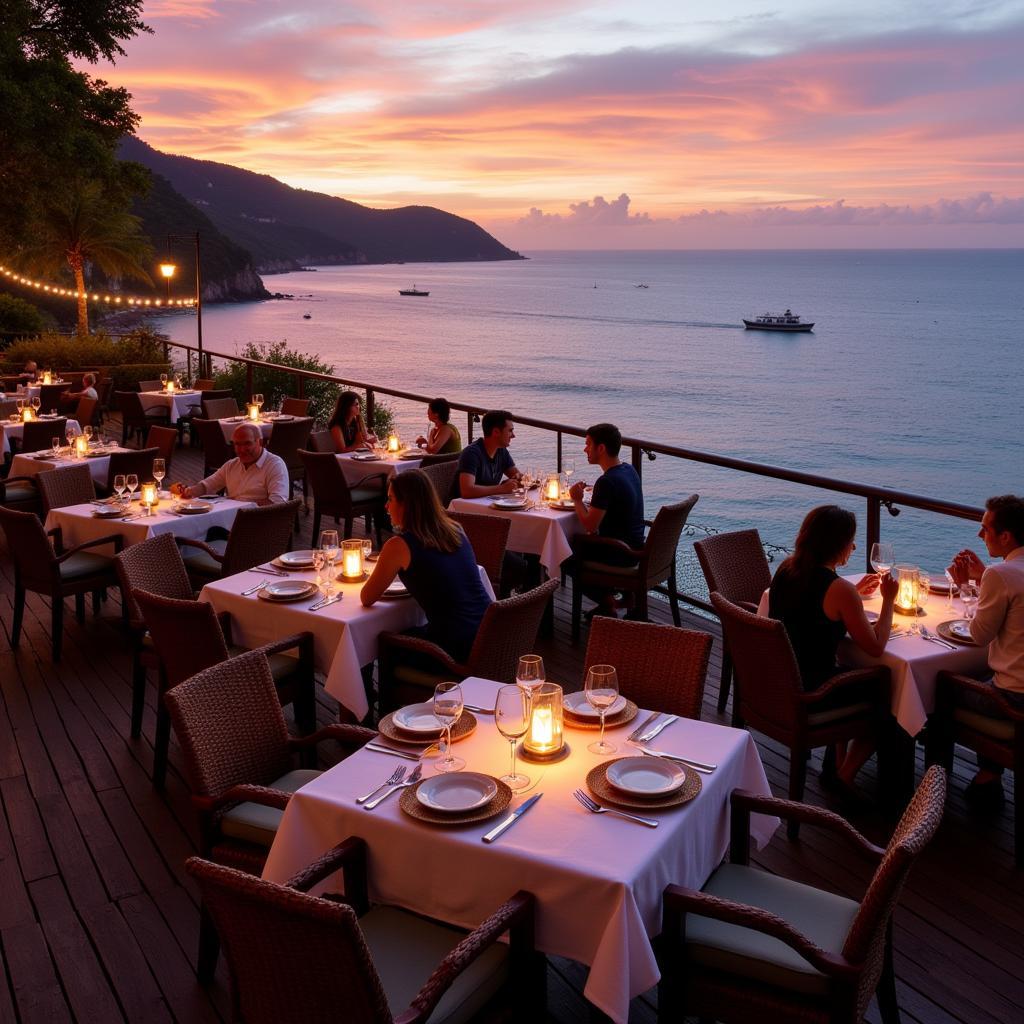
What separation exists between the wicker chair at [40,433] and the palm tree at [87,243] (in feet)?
51.7

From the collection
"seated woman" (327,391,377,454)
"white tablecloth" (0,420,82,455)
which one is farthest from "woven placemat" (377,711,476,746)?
"white tablecloth" (0,420,82,455)

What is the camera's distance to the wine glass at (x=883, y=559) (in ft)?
14.4

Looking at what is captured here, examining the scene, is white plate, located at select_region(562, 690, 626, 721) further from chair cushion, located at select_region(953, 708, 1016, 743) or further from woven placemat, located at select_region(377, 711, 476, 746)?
chair cushion, located at select_region(953, 708, 1016, 743)

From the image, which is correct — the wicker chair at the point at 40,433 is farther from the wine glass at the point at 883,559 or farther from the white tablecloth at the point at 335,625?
the wine glass at the point at 883,559

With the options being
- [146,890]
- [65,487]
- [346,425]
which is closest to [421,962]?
[146,890]

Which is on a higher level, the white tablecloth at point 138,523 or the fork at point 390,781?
the fork at point 390,781

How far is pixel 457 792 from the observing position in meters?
2.69

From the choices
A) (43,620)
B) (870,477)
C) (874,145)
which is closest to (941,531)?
(870,477)

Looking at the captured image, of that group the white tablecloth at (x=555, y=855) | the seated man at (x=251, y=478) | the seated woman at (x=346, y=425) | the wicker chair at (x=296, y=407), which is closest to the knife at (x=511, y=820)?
the white tablecloth at (x=555, y=855)

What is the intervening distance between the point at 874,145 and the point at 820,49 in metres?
Answer: 67.1

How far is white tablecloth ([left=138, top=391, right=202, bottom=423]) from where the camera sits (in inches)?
534

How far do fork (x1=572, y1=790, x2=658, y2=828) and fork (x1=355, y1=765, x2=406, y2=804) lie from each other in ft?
1.65

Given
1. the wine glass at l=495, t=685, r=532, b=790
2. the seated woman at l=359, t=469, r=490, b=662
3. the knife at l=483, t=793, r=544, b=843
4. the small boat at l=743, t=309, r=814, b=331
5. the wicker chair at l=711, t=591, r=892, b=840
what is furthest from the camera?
the small boat at l=743, t=309, r=814, b=331

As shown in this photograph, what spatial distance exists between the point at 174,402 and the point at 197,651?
A: 1016 centimetres
